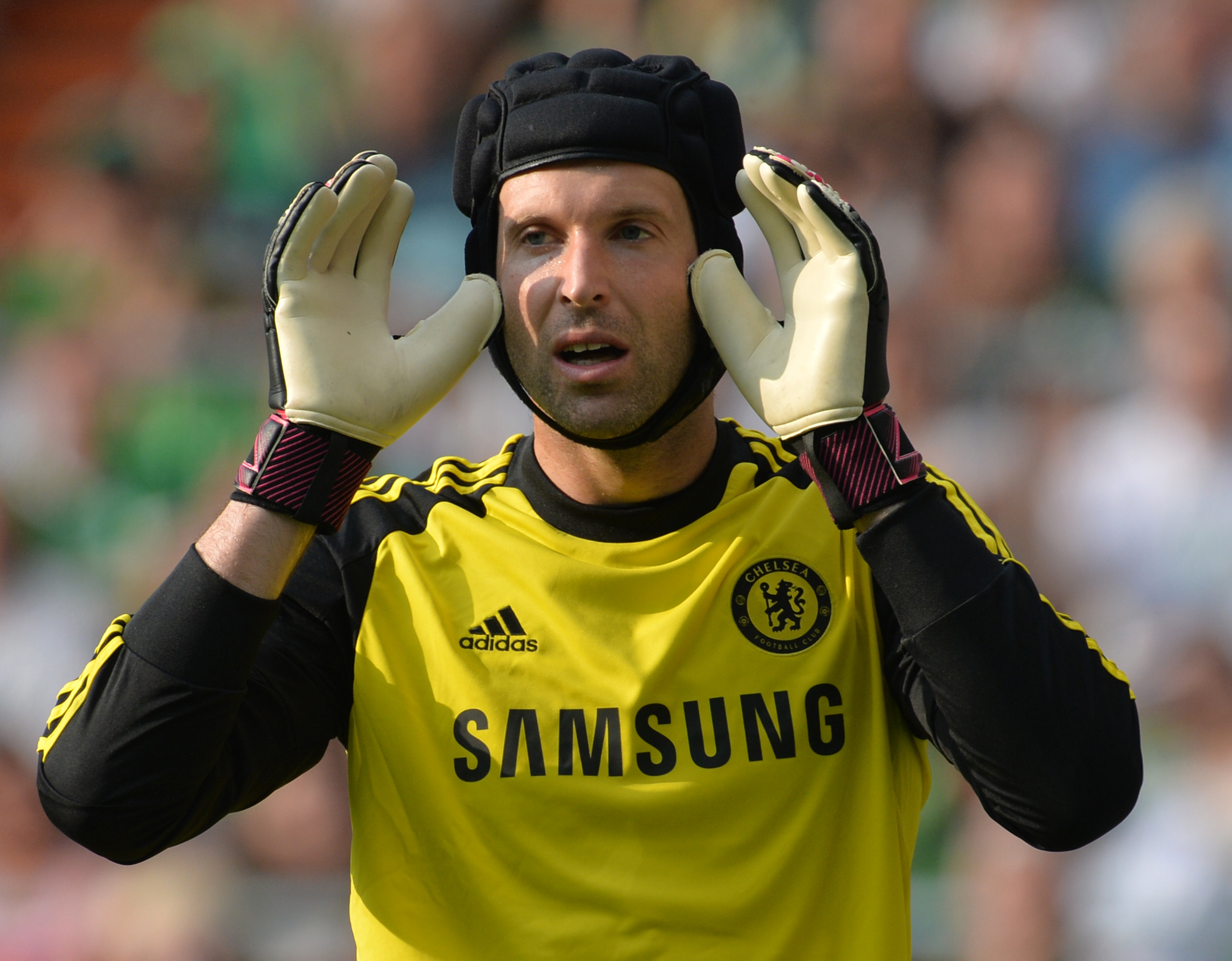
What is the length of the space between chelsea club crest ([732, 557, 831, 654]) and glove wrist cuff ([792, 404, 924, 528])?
230mm

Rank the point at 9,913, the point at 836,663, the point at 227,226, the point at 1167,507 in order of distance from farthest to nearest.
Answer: the point at 227,226
the point at 9,913
the point at 1167,507
the point at 836,663

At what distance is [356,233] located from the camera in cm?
204

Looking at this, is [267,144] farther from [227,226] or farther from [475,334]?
[475,334]

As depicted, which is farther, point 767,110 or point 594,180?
point 767,110

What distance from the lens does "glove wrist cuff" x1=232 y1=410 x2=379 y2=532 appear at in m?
1.87

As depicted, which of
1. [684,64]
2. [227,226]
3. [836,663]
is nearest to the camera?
[836,663]

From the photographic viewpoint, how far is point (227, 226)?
17.2ft

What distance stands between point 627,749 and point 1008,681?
0.56m

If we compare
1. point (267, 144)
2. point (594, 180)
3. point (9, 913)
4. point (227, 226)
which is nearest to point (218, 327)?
point (227, 226)

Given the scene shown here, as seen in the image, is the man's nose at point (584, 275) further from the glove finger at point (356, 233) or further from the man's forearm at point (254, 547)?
the man's forearm at point (254, 547)

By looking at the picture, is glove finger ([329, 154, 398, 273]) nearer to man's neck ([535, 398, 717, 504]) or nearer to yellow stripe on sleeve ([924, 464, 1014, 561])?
man's neck ([535, 398, 717, 504])

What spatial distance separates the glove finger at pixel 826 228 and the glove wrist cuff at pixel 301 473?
742mm

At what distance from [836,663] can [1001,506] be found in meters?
2.28

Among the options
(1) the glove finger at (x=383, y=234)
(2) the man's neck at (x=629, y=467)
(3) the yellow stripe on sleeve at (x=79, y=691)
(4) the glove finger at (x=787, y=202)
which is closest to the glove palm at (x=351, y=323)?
(1) the glove finger at (x=383, y=234)
